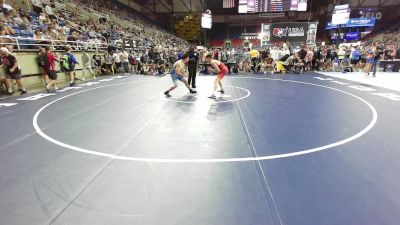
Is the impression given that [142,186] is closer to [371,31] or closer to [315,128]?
[315,128]

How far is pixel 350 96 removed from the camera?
26.7 feet

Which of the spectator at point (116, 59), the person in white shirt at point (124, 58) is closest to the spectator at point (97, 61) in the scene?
the spectator at point (116, 59)

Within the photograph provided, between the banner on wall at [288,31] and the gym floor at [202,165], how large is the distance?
13.3 m

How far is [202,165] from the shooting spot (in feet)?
11.5

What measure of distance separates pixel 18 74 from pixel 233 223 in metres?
9.66

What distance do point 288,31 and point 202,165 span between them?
17973 millimetres

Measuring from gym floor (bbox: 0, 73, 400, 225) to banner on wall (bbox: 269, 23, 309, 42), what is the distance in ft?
43.8

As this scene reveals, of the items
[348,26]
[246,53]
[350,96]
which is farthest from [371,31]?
[350,96]

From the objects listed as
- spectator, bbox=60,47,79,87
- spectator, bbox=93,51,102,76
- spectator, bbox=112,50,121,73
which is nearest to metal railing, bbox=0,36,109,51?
spectator, bbox=93,51,102,76

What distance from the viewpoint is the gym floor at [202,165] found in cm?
250

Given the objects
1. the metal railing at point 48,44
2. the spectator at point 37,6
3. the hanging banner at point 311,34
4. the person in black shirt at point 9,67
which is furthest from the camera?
the hanging banner at point 311,34

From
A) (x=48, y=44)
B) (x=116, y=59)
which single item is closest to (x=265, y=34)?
(x=116, y=59)

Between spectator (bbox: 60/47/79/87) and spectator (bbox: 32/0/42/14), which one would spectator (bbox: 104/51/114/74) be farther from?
spectator (bbox: 32/0/42/14)

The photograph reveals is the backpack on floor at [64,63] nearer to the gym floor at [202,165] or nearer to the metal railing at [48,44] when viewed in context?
the metal railing at [48,44]
